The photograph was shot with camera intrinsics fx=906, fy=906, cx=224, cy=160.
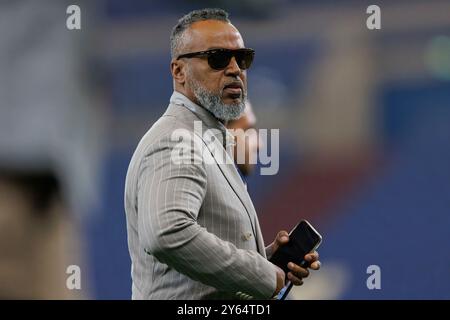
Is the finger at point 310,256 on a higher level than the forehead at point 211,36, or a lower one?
lower

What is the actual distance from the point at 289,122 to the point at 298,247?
5.81 ft

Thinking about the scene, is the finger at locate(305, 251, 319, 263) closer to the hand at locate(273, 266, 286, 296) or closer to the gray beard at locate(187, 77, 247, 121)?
the hand at locate(273, 266, 286, 296)

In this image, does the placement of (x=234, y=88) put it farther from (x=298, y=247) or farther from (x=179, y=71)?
(x=298, y=247)

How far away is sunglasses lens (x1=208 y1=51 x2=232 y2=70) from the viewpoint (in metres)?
1.82

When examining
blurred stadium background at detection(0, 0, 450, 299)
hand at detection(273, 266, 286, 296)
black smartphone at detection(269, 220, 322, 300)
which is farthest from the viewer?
blurred stadium background at detection(0, 0, 450, 299)

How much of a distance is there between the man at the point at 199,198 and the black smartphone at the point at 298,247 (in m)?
0.02

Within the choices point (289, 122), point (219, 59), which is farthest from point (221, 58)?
point (289, 122)

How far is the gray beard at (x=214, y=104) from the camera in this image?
5.94 feet

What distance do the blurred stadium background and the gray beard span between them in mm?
1674

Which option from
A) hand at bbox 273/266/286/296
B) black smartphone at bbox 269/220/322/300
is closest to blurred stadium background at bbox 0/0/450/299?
black smartphone at bbox 269/220/322/300


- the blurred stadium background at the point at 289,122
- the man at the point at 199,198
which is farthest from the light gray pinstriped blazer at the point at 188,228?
the blurred stadium background at the point at 289,122

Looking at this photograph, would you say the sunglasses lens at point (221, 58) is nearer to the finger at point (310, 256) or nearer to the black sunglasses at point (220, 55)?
the black sunglasses at point (220, 55)

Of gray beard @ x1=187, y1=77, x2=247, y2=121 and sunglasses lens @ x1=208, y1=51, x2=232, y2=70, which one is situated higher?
sunglasses lens @ x1=208, y1=51, x2=232, y2=70
